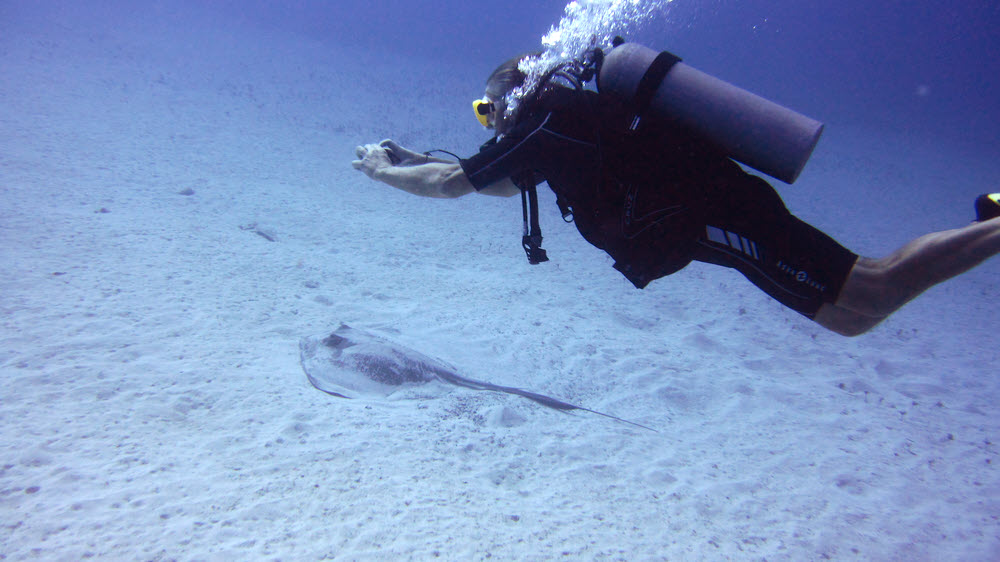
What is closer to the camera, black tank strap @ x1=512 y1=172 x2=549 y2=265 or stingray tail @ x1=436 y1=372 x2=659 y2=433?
black tank strap @ x1=512 y1=172 x2=549 y2=265

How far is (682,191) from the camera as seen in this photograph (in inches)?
103

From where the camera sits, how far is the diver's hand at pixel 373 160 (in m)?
3.53

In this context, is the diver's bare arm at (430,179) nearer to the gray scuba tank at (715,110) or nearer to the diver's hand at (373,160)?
the diver's hand at (373,160)

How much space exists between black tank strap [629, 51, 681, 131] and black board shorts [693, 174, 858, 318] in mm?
761

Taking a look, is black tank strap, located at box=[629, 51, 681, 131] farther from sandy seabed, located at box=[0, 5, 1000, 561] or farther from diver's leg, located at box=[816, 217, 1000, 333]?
sandy seabed, located at box=[0, 5, 1000, 561]

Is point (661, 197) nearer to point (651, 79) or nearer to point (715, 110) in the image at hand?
point (715, 110)

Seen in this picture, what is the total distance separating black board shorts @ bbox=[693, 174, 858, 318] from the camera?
2621 mm

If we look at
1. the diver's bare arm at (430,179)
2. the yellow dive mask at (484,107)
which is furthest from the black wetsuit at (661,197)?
the yellow dive mask at (484,107)

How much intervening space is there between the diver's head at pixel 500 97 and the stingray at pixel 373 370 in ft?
7.52

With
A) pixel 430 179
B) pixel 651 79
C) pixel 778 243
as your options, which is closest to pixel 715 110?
pixel 651 79

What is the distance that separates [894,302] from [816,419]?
100 inches

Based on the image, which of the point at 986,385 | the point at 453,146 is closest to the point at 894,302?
the point at 986,385

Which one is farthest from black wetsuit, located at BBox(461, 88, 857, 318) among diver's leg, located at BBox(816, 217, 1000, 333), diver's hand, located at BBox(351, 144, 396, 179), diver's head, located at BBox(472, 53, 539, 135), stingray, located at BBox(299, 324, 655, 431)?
stingray, located at BBox(299, 324, 655, 431)

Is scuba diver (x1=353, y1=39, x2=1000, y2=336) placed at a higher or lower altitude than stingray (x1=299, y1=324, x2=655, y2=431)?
higher
